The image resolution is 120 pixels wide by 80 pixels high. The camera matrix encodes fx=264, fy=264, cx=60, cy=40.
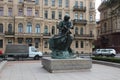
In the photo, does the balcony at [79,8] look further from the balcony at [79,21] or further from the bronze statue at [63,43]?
the bronze statue at [63,43]

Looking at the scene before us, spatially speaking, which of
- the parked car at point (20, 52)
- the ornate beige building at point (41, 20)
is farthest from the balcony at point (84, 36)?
the parked car at point (20, 52)

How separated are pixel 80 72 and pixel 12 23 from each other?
159 ft

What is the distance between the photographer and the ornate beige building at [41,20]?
62.4 meters

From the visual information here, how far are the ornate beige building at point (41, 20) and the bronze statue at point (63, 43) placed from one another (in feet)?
147

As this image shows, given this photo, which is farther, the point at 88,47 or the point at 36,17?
the point at 88,47

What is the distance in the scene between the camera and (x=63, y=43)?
1773 centimetres

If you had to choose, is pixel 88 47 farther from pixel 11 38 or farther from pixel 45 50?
pixel 11 38

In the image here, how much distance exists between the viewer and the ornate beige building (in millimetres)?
62438

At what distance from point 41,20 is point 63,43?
4746 cm

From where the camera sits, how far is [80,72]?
53.5 ft

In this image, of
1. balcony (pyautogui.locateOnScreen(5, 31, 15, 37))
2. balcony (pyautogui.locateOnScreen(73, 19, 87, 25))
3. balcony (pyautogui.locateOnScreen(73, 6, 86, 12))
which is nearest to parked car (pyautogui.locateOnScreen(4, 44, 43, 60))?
balcony (pyautogui.locateOnScreen(5, 31, 15, 37))

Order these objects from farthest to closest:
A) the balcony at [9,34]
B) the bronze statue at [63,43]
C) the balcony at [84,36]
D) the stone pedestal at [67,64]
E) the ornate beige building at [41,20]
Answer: the balcony at [84,36], the ornate beige building at [41,20], the balcony at [9,34], the bronze statue at [63,43], the stone pedestal at [67,64]

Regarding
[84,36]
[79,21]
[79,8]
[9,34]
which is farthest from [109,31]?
[9,34]

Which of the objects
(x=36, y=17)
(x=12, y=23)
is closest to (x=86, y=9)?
(x=36, y=17)
